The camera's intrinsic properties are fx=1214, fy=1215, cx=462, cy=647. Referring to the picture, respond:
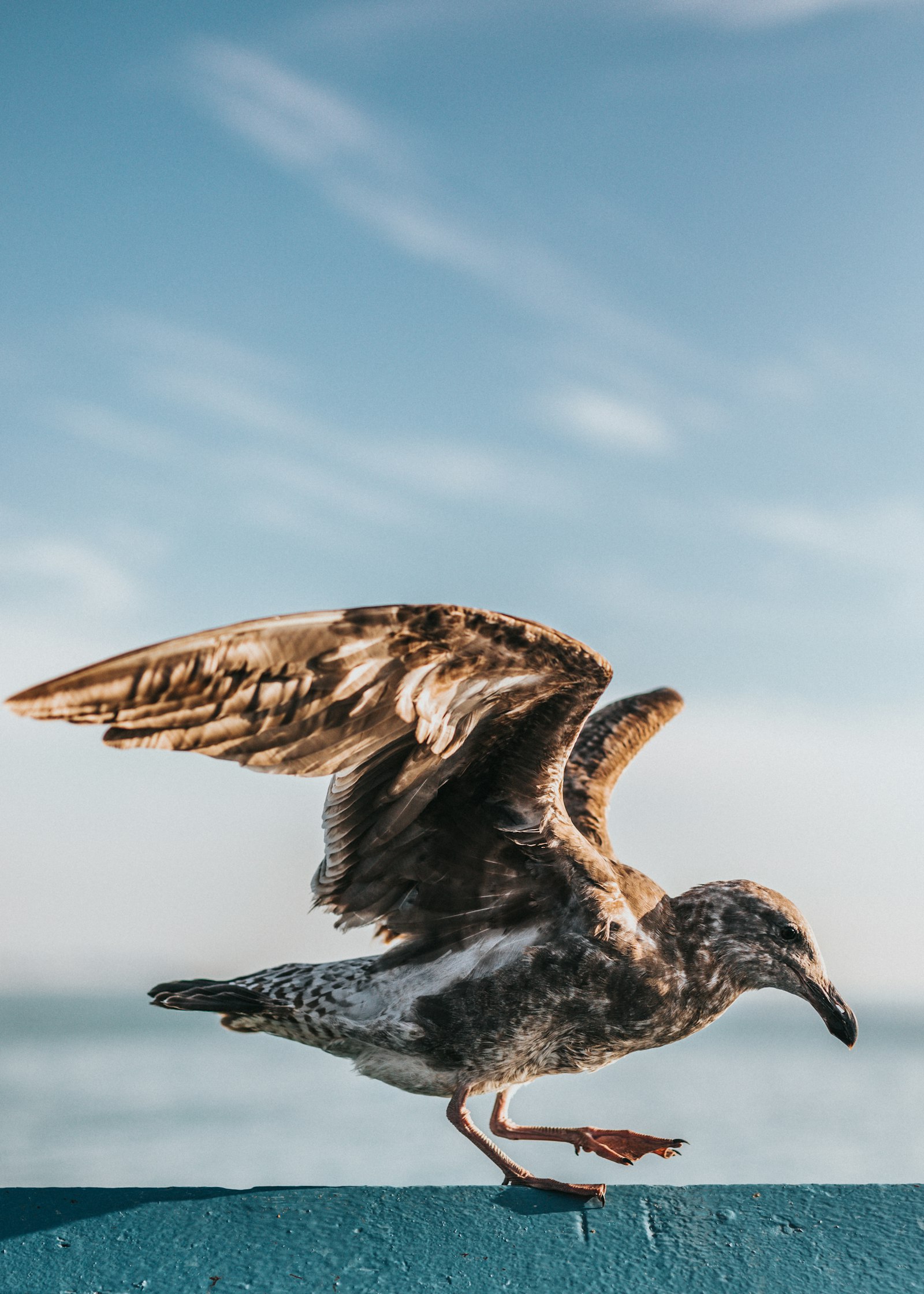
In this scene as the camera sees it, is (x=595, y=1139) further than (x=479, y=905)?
Yes

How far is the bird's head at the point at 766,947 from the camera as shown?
4.98m

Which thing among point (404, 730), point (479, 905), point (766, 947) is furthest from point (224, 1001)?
point (766, 947)

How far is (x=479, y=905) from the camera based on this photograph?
4.70 metres

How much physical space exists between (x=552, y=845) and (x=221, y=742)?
167 cm

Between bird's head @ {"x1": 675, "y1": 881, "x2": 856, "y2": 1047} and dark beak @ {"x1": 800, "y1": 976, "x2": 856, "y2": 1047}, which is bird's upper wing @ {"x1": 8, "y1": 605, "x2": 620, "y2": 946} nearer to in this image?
bird's head @ {"x1": 675, "y1": 881, "x2": 856, "y2": 1047}

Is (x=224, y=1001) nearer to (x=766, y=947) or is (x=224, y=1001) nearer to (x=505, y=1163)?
(x=505, y=1163)

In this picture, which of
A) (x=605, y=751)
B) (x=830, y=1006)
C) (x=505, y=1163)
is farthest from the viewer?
(x=605, y=751)

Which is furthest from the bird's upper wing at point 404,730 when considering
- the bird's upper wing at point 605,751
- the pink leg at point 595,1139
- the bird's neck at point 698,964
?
the bird's upper wing at point 605,751

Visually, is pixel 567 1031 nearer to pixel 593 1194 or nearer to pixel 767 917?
pixel 593 1194

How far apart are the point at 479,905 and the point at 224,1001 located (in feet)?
3.61

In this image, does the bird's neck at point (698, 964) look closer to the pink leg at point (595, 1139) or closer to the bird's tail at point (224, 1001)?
the pink leg at point (595, 1139)

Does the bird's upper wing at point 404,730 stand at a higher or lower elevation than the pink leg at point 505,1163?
higher

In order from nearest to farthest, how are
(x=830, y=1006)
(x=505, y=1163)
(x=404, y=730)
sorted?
(x=404, y=730) < (x=505, y=1163) < (x=830, y=1006)

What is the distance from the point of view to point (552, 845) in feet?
15.1
